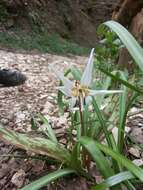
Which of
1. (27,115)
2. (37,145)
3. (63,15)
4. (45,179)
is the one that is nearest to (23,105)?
(27,115)

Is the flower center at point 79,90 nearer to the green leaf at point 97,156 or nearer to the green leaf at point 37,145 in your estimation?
the green leaf at point 97,156

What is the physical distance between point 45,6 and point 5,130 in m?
7.21

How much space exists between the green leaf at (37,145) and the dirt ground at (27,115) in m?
0.12

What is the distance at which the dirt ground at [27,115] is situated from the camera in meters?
1.85

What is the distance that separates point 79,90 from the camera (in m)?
1.49

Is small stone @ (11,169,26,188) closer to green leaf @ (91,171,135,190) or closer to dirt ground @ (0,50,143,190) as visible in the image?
dirt ground @ (0,50,143,190)

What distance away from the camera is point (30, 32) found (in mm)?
7316

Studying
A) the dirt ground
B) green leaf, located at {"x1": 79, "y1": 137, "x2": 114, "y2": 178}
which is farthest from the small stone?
green leaf, located at {"x1": 79, "y1": 137, "x2": 114, "y2": 178}

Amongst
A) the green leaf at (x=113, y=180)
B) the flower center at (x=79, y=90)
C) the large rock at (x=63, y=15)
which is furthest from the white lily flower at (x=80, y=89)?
the large rock at (x=63, y=15)

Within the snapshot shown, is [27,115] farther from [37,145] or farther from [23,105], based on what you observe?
[37,145]

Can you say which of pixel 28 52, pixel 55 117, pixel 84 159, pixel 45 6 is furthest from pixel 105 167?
pixel 45 6

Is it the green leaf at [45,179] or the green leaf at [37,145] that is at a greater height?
the green leaf at [37,145]

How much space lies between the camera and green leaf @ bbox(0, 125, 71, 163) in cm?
165

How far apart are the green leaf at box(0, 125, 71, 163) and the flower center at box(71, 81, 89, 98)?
1.06ft
